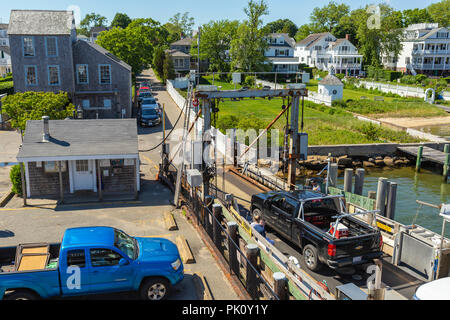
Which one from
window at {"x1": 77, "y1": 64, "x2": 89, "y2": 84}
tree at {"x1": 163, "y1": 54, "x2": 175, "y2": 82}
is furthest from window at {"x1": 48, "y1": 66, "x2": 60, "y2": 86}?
tree at {"x1": 163, "y1": 54, "x2": 175, "y2": 82}

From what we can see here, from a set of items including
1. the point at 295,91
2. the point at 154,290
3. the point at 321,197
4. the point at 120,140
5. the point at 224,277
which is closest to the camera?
the point at 154,290

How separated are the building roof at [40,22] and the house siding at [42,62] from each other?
53 centimetres

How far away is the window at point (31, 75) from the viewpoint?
3766 cm

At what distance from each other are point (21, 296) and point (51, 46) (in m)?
33.4

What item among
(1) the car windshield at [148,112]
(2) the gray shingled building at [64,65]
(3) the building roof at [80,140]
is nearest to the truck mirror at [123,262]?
(3) the building roof at [80,140]

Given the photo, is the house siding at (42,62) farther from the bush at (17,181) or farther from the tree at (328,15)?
the tree at (328,15)

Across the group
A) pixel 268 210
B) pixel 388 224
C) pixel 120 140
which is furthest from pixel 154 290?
pixel 120 140

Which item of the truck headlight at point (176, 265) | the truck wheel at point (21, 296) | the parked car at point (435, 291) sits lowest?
the truck wheel at point (21, 296)

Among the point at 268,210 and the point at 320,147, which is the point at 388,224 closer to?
the point at 268,210

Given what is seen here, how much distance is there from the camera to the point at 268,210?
569 inches

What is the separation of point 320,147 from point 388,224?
2094 centimetres

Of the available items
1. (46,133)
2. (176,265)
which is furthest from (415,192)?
(46,133)

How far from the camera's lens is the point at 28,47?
37188mm

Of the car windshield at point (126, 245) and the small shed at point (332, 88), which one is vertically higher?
the small shed at point (332, 88)
